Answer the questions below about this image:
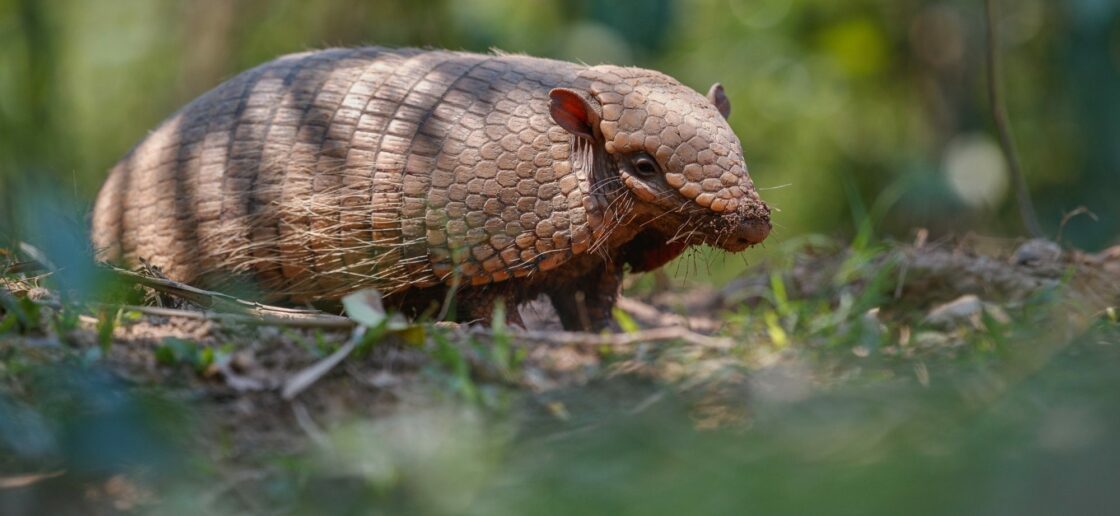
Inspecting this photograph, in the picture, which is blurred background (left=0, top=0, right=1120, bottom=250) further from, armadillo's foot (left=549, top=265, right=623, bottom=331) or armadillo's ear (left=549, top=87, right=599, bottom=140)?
armadillo's ear (left=549, top=87, right=599, bottom=140)

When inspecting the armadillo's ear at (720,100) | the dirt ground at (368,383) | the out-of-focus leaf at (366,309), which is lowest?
the dirt ground at (368,383)

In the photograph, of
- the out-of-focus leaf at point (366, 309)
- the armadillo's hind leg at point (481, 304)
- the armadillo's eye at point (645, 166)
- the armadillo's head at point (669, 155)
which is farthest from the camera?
the armadillo's hind leg at point (481, 304)

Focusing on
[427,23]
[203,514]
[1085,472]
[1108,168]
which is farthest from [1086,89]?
[203,514]

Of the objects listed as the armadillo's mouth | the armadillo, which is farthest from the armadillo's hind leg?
the armadillo's mouth

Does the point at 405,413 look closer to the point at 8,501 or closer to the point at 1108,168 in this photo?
the point at 8,501

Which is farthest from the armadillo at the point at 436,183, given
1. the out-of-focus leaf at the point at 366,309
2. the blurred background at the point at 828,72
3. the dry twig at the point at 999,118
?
the blurred background at the point at 828,72

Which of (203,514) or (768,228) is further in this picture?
(768,228)

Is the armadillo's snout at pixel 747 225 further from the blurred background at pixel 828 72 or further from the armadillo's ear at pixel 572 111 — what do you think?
the blurred background at pixel 828 72
